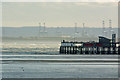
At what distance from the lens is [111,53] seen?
282 ft

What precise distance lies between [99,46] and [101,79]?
197 ft

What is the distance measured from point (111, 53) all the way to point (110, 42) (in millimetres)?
2756

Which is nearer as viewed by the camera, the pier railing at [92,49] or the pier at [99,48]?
the pier at [99,48]

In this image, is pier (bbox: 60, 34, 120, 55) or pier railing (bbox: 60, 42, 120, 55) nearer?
pier (bbox: 60, 34, 120, 55)

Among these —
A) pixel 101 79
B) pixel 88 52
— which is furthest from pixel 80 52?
pixel 101 79

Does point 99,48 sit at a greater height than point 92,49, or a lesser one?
greater

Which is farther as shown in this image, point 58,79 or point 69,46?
point 69,46

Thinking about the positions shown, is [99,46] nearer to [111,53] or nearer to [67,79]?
[111,53]

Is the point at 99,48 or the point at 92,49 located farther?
the point at 92,49

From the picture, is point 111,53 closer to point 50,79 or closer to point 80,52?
point 80,52

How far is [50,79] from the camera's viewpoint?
2684 centimetres

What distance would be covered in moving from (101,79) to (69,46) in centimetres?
5946

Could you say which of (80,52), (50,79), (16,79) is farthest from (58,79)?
(80,52)

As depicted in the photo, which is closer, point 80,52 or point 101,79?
point 101,79
